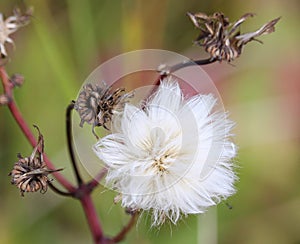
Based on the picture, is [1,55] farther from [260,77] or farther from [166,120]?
[260,77]

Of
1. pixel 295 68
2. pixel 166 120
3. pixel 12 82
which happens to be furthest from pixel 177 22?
pixel 166 120

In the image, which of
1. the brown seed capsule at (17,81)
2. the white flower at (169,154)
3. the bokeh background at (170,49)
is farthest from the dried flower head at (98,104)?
the bokeh background at (170,49)

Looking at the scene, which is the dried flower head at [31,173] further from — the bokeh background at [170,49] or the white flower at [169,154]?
the bokeh background at [170,49]

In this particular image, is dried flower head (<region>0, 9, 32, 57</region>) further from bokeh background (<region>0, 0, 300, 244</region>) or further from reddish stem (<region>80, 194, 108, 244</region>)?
bokeh background (<region>0, 0, 300, 244</region>)

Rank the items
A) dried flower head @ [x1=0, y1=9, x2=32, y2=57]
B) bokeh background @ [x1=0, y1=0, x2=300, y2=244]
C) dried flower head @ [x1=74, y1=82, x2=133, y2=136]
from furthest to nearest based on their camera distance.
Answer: bokeh background @ [x1=0, y1=0, x2=300, y2=244] → dried flower head @ [x1=0, y1=9, x2=32, y2=57] → dried flower head @ [x1=74, y1=82, x2=133, y2=136]

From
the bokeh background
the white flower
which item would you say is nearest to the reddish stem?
the white flower
